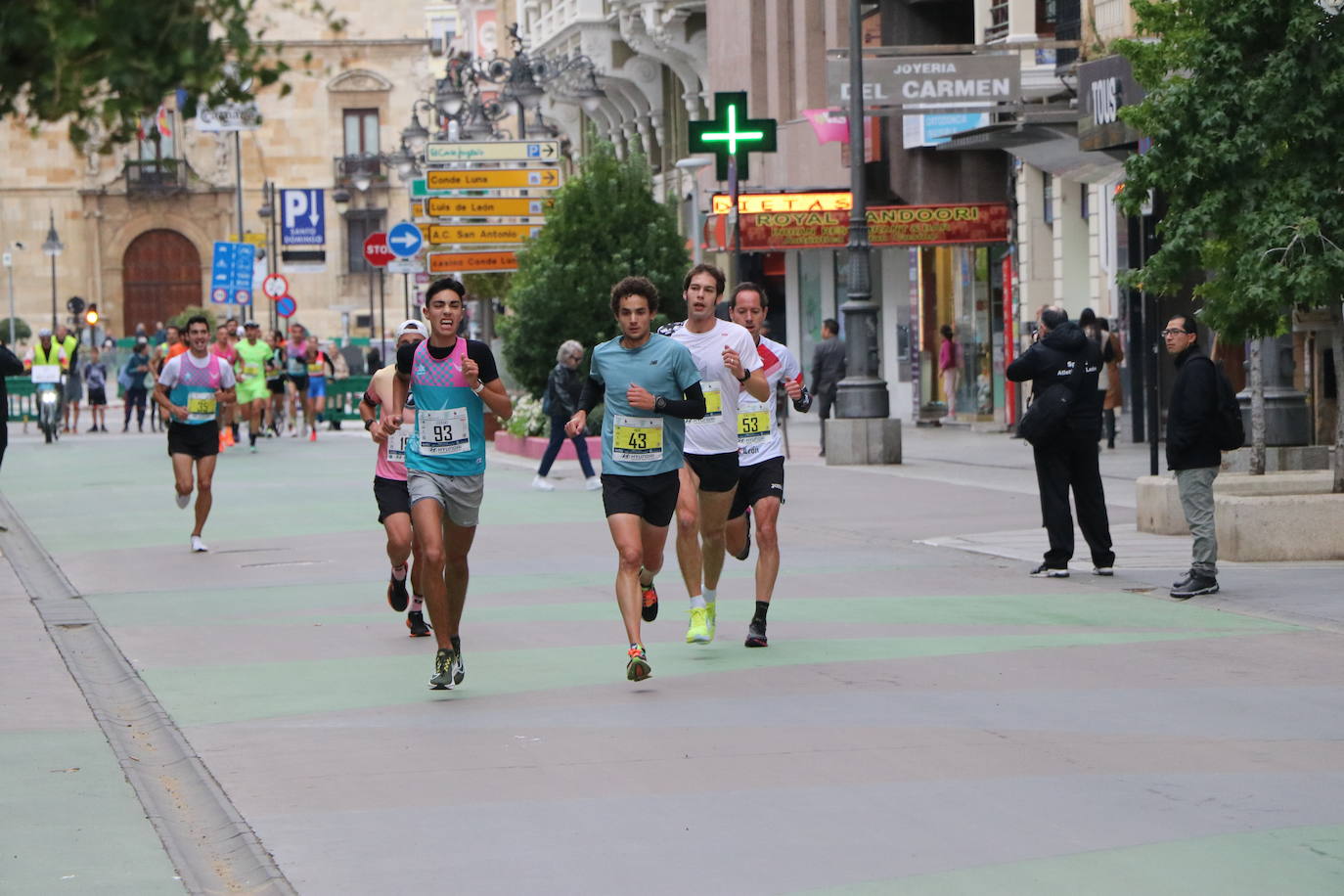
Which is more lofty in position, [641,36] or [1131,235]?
[641,36]

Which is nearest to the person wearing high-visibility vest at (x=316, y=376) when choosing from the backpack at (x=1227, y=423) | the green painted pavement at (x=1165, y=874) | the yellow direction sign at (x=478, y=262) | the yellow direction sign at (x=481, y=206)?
the yellow direction sign at (x=478, y=262)

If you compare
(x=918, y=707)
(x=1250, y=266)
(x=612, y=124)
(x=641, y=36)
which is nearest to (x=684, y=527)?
(x=918, y=707)

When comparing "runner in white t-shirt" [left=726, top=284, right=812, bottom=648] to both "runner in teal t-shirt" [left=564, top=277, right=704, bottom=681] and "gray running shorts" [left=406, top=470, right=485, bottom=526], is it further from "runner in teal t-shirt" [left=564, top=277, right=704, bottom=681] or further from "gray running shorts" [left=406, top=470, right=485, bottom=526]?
"gray running shorts" [left=406, top=470, right=485, bottom=526]

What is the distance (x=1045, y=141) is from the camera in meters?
29.1

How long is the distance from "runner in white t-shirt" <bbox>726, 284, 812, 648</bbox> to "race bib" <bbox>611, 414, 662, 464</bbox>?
95cm

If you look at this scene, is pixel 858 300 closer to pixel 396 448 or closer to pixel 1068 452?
pixel 1068 452

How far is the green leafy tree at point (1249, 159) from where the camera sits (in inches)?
601

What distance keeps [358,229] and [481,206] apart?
55.0 m

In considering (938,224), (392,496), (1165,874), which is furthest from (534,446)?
(1165,874)

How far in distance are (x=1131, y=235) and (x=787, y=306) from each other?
69.3 feet

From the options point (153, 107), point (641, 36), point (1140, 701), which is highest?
point (641, 36)

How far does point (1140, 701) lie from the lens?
9719 mm

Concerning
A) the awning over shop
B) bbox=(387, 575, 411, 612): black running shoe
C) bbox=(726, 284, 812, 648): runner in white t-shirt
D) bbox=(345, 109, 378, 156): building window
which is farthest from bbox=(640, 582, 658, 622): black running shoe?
bbox=(345, 109, 378, 156): building window

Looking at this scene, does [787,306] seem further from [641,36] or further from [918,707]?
[918,707]
